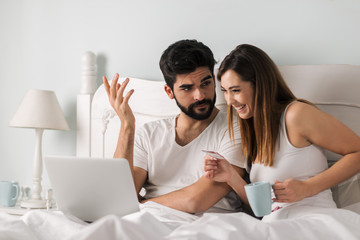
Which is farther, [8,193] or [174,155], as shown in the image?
[8,193]

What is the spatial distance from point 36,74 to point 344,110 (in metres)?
1.81

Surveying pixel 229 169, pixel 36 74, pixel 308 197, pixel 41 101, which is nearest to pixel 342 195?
pixel 308 197

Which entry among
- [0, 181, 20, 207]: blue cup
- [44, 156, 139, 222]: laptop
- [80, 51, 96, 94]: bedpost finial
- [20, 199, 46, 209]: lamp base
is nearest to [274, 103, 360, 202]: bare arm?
[44, 156, 139, 222]: laptop

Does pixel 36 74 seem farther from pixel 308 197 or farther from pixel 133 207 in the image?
pixel 308 197

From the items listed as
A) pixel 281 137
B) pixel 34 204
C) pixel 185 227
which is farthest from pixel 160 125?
pixel 185 227

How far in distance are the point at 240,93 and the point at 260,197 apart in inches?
17.6

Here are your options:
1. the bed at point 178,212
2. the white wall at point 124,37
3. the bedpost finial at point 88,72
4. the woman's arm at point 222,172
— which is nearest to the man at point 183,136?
the woman's arm at point 222,172

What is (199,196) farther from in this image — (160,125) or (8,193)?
(8,193)

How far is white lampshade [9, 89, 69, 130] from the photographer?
2.41 meters

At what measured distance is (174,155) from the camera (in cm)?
189

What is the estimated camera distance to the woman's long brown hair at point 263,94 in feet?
5.31

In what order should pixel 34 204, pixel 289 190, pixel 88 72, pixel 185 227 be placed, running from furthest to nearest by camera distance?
pixel 88 72 → pixel 34 204 → pixel 289 190 → pixel 185 227

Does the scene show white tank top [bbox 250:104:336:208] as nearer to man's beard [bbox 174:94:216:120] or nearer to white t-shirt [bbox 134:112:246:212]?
white t-shirt [bbox 134:112:246:212]

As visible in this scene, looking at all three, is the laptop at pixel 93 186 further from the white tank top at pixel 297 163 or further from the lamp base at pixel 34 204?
the lamp base at pixel 34 204
